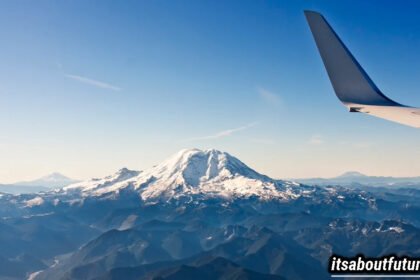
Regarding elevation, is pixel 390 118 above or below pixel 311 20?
below

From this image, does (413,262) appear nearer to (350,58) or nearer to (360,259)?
(360,259)

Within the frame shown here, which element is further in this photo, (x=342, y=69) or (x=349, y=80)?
(x=349, y=80)

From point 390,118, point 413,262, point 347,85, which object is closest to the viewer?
point 390,118

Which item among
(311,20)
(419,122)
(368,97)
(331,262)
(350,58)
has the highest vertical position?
(311,20)

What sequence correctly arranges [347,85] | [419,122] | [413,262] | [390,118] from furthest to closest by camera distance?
[413,262]
[347,85]
[390,118]
[419,122]

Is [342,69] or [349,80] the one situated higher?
[342,69]

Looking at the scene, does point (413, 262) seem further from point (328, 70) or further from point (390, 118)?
point (328, 70)

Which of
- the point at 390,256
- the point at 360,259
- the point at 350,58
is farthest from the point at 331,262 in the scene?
the point at 350,58

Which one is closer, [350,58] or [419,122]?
[419,122]
